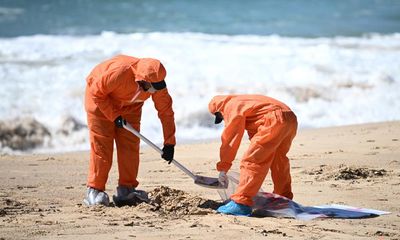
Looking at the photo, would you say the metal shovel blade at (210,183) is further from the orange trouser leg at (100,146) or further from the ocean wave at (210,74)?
the ocean wave at (210,74)

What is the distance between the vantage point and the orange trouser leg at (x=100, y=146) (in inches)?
258

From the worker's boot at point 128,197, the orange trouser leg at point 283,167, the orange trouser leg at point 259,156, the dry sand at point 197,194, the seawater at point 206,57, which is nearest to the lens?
the dry sand at point 197,194

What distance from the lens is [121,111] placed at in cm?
662

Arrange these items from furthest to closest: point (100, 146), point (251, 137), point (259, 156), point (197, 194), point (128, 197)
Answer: point (197, 194), point (128, 197), point (100, 146), point (251, 137), point (259, 156)

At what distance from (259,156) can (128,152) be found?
1098mm

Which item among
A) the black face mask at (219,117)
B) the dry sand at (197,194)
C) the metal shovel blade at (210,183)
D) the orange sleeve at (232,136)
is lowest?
the dry sand at (197,194)

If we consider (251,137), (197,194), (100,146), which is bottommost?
(197,194)

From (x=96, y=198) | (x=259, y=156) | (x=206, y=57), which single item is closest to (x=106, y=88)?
(x=96, y=198)

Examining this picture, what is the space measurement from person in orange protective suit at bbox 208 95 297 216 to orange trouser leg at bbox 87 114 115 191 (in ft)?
2.61

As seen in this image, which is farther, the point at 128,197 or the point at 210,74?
the point at 210,74

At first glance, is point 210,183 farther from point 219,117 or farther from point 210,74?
point 210,74

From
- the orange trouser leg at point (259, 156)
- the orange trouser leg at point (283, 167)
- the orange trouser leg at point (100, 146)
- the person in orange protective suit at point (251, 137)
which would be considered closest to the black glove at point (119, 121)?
the orange trouser leg at point (100, 146)

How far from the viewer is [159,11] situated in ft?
87.3

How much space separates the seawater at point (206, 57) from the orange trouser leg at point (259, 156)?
13.7 ft
